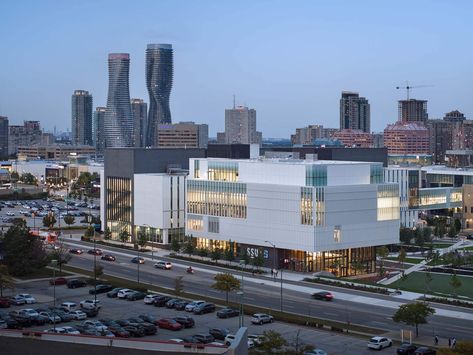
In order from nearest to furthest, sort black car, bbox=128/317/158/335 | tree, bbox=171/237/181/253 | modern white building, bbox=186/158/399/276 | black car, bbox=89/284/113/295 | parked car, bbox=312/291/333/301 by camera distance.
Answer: black car, bbox=128/317/158/335, parked car, bbox=312/291/333/301, black car, bbox=89/284/113/295, modern white building, bbox=186/158/399/276, tree, bbox=171/237/181/253

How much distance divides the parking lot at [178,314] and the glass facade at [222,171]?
2252cm

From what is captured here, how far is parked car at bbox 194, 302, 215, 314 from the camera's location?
54.4 meters

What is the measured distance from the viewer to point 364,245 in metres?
74.6

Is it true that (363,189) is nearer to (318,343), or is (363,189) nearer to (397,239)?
(397,239)

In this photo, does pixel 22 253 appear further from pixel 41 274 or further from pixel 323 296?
pixel 323 296

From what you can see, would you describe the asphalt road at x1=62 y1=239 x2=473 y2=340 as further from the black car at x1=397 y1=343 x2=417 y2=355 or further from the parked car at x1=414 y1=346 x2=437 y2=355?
the black car at x1=397 y1=343 x2=417 y2=355

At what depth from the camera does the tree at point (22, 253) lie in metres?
69.0

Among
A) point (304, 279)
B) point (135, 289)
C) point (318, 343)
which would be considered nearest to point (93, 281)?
point (135, 289)

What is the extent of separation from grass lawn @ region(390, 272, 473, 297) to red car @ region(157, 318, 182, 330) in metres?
22.6

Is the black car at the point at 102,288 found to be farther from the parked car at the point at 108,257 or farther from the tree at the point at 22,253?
the parked car at the point at 108,257

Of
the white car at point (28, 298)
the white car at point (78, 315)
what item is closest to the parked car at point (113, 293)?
the white car at point (28, 298)

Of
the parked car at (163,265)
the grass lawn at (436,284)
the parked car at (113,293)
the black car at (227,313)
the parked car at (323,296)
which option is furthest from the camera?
the parked car at (163,265)

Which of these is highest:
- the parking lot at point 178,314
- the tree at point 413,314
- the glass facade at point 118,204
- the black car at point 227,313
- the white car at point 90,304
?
the glass facade at point 118,204

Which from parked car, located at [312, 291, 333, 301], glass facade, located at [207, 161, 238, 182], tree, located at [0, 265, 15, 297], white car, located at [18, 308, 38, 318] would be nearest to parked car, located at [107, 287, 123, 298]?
tree, located at [0, 265, 15, 297]
